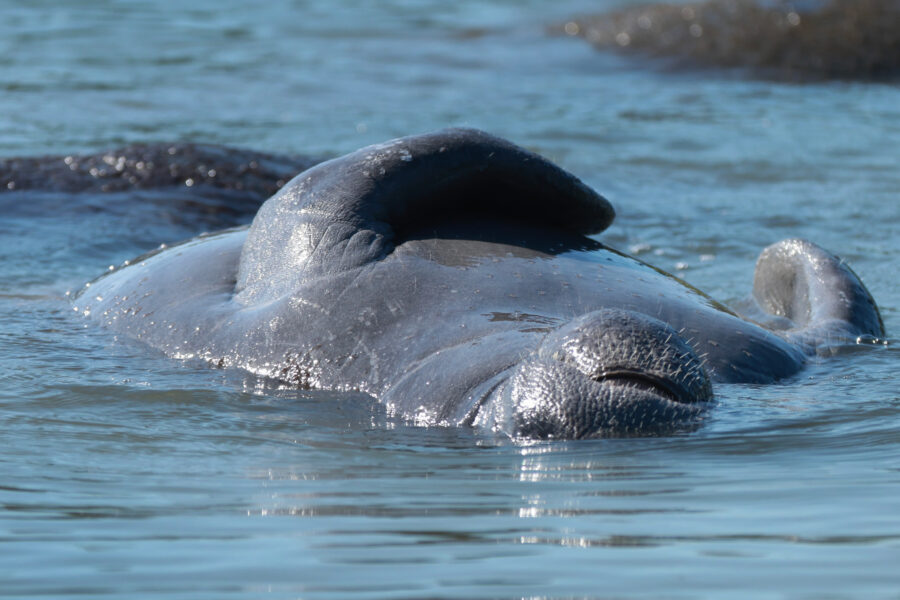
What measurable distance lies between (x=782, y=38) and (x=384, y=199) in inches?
453

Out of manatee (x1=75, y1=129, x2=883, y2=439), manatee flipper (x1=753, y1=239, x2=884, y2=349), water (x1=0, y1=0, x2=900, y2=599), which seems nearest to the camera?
water (x1=0, y1=0, x2=900, y2=599)

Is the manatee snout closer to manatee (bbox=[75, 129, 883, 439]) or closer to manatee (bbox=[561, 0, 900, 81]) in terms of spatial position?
manatee (bbox=[75, 129, 883, 439])

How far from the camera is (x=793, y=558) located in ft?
9.39

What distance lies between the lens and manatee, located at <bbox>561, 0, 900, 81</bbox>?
50.4 ft

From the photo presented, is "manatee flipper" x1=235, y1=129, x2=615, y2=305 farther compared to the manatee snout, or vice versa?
"manatee flipper" x1=235, y1=129, x2=615, y2=305

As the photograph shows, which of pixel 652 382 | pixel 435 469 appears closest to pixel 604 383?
pixel 652 382

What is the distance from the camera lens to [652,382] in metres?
3.89

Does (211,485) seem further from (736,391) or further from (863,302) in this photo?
(863,302)

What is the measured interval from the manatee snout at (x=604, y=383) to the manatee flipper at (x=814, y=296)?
5.46ft

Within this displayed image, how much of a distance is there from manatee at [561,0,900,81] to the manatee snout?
11.9 m

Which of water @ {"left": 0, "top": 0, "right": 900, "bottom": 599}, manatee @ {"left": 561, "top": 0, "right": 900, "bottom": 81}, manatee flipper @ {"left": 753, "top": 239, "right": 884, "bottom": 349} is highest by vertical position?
manatee @ {"left": 561, "top": 0, "right": 900, "bottom": 81}

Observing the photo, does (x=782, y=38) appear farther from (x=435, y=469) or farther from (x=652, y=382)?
(x=435, y=469)

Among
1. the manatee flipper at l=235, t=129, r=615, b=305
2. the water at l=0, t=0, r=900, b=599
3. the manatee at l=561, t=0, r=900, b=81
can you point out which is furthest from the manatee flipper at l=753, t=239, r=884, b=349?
the manatee at l=561, t=0, r=900, b=81

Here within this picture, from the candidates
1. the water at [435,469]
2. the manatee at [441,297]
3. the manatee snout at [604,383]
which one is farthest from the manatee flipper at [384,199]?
the manatee snout at [604,383]
